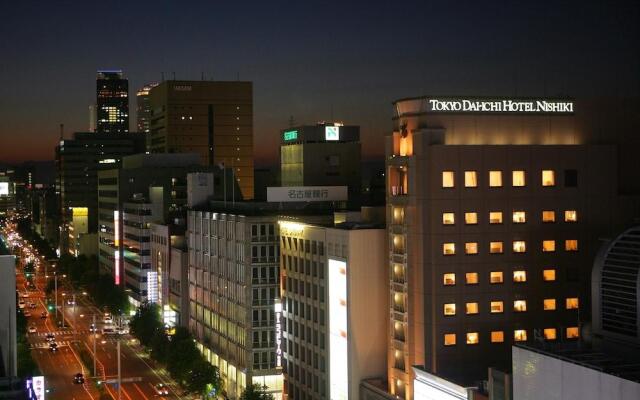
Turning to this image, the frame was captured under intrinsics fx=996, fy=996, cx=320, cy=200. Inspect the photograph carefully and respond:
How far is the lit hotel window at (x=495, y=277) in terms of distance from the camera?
8281cm

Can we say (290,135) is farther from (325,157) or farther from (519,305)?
(519,305)

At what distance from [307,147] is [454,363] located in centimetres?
6462

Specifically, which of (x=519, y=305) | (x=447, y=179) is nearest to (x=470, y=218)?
(x=447, y=179)

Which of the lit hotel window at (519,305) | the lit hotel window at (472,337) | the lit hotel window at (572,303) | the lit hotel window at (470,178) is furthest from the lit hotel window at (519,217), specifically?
the lit hotel window at (472,337)

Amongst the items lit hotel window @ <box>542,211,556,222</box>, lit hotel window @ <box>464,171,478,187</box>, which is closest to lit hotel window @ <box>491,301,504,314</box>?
lit hotel window @ <box>542,211,556,222</box>

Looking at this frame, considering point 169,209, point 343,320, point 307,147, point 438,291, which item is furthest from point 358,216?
point 169,209

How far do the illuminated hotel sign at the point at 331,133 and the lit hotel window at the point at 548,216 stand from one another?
61.2m

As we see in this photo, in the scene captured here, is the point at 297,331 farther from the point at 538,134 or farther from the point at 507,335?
the point at 538,134

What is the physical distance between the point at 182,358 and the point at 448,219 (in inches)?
2040

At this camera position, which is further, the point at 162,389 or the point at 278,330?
the point at 162,389

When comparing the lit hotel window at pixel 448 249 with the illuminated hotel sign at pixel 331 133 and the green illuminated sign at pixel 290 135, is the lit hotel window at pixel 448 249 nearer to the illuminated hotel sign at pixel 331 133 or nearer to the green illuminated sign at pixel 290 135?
the illuminated hotel sign at pixel 331 133

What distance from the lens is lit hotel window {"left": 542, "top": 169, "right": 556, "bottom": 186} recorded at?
83.8 m

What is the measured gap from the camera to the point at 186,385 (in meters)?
121

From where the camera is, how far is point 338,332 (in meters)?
91.5
